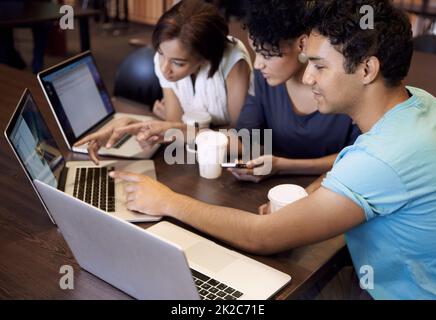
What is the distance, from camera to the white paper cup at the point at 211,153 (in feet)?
4.71

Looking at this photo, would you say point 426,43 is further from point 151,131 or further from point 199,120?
point 151,131

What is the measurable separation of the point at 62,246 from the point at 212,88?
98 cm

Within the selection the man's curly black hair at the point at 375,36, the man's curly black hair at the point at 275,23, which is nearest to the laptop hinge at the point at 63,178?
the man's curly black hair at the point at 275,23

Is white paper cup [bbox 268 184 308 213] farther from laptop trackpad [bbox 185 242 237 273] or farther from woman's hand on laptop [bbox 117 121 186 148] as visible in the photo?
woman's hand on laptop [bbox 117 121 186 148]

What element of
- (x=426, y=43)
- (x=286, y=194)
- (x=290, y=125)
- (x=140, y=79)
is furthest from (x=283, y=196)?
(x=426, y=43)

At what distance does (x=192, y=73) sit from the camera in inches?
75.5

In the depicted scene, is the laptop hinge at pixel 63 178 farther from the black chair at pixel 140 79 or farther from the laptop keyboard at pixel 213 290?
the black chair at pixel 140 79

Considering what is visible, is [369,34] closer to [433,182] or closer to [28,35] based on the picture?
[433,182]

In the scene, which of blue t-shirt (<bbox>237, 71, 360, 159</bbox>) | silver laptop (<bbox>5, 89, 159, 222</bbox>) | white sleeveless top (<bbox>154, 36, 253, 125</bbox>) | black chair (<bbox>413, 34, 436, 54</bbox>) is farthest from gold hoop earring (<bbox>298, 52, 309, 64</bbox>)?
black chair (<bbox>413, 34, 436, 54</bbox>)

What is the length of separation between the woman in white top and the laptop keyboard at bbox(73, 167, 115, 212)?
0.17 feet

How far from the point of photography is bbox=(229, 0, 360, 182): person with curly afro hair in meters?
1.50

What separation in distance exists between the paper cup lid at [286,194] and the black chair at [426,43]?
2.16 meters
